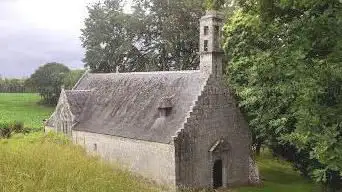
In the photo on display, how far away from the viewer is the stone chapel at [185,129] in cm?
3075

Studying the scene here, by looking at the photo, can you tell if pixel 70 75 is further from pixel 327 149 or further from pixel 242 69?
pixel 327 149

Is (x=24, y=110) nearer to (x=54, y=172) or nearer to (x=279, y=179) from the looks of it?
(x=279, y=179)

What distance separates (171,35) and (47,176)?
48.2 meters

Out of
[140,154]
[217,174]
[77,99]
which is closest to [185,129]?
[140,154]

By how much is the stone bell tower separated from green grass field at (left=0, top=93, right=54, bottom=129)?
3706 cm

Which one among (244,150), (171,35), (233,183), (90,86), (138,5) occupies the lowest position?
(233,183)

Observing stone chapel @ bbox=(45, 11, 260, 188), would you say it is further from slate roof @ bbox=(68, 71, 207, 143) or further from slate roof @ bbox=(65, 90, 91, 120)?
slate roof @ bbox=(65, 90, 91, 120)

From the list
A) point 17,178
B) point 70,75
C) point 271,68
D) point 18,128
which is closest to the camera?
point 17,178

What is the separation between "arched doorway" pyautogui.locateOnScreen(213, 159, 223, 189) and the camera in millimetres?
32938

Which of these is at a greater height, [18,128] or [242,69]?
[242,69]

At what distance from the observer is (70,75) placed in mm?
85625

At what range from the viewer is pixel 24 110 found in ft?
266

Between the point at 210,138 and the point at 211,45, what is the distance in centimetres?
674

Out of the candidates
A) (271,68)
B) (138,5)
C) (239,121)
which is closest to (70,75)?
(138,5)
